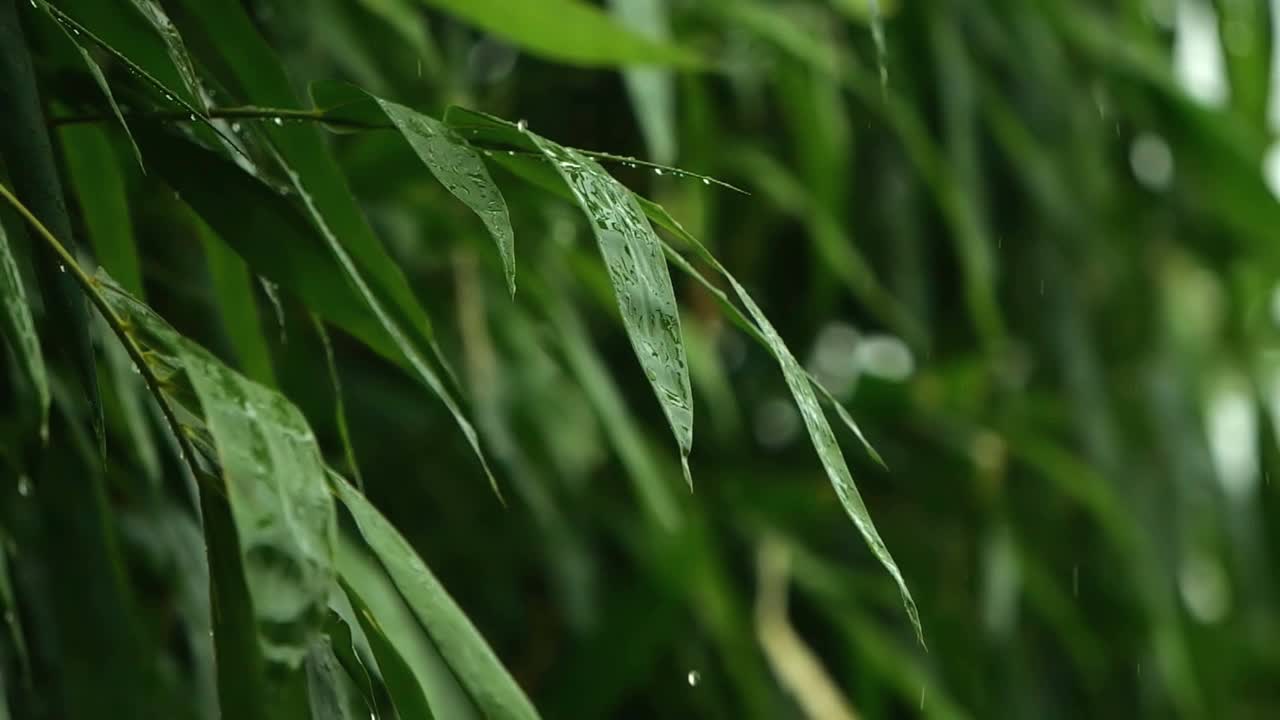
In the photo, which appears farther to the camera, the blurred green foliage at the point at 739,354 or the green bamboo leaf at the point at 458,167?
the blurred green foliage at the point at 739,354

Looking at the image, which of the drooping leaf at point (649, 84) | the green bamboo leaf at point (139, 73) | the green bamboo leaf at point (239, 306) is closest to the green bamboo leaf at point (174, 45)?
the green bamboo leaf at point (139, 73)

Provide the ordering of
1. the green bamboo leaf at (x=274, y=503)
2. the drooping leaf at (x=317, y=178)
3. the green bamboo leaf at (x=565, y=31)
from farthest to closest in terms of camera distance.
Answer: the green bamboo leaf at (x=565, y=31), the drooping leaf at (x=317, y=178), the green bamboo leaf at (x=274, y=503)

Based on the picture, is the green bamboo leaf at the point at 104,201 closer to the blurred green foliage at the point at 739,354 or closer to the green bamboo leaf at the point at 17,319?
the blurred green foliage at the point at 739,354

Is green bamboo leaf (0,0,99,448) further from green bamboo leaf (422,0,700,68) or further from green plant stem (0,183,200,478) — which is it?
green bamboo leaf (422,0,700,68)

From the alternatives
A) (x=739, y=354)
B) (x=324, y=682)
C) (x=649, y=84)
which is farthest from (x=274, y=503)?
(x=739, y=354)

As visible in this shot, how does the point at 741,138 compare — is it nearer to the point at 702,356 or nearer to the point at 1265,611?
the point at 702,356

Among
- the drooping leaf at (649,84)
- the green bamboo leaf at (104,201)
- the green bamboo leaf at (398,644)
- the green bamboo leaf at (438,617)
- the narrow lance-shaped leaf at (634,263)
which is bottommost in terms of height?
the green bamboo leaf at (398,644)
